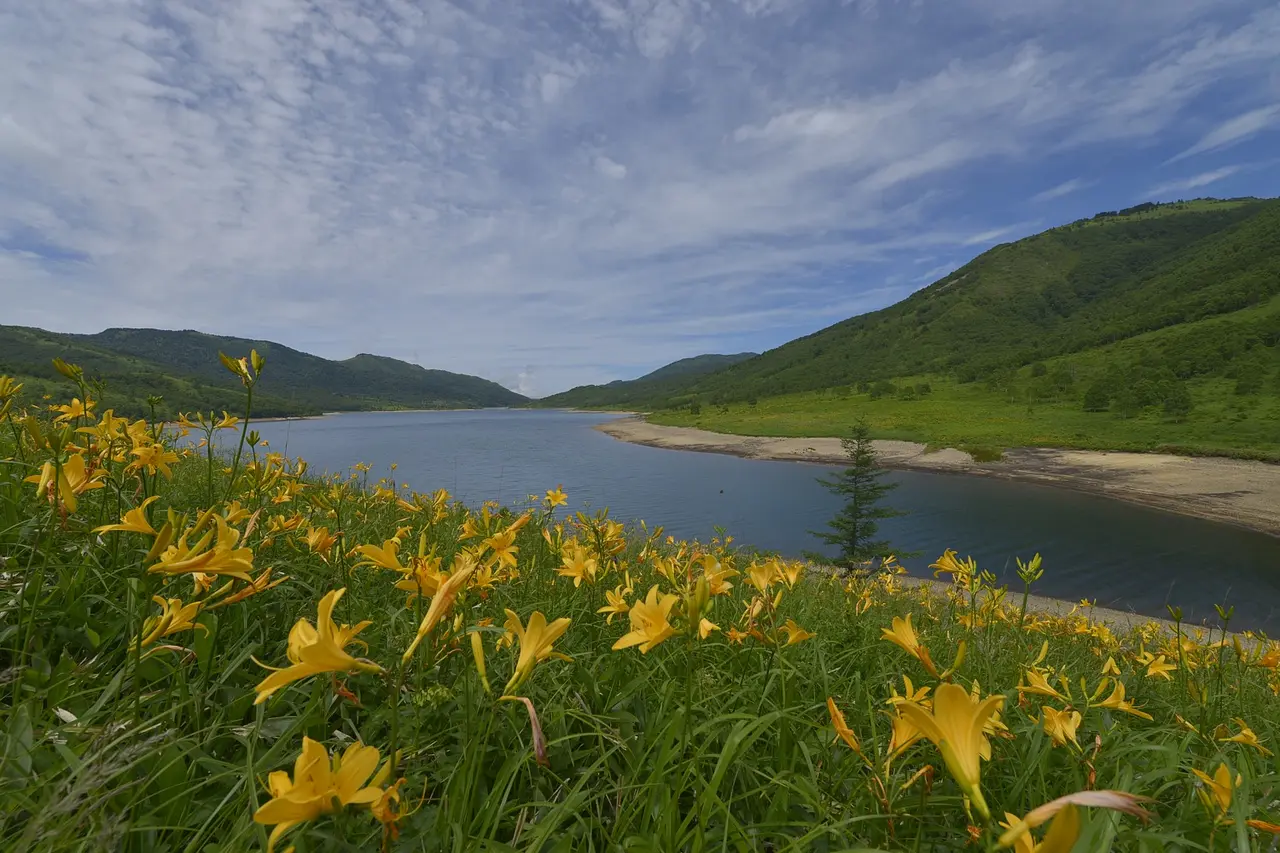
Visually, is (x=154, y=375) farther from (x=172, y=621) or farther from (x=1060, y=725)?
(x=1060, y=725)

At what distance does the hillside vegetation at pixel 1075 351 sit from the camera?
147 ft

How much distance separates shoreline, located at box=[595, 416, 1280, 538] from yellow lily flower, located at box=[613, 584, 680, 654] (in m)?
33.1

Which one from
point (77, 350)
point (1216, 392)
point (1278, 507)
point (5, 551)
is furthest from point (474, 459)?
point (77, 350)

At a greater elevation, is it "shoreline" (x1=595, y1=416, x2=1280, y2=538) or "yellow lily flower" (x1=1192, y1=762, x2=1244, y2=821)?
"yellow lily flower" (x1=1192, y1=762, x2=1244, y2=821)

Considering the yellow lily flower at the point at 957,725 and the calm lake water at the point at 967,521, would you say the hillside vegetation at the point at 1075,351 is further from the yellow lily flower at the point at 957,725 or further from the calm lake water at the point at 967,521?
the yellow lily flower at the point at 957,725

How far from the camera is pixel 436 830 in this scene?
1.02 metres

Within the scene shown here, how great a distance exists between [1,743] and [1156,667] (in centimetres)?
399

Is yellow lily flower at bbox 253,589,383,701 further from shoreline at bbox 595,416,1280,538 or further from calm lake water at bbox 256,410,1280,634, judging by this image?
shoreline at bbox 595,416,1280,538

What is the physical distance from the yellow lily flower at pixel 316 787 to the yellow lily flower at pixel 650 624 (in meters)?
0.50

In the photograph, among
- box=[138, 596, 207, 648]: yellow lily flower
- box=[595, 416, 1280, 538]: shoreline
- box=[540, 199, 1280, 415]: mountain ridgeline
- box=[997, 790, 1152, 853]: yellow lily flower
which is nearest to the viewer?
box=[997, 790, 1152, 853]: yellow lily flower

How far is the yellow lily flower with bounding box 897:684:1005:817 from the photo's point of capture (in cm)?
72

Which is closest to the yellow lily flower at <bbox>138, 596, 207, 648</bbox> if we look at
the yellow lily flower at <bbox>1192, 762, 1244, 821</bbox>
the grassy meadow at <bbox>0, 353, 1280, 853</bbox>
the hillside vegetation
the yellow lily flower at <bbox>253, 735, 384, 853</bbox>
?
the grassy meadow at <bbox>0, 353, 1280, 853</bbox>

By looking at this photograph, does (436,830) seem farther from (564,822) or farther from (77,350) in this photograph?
(77,350)

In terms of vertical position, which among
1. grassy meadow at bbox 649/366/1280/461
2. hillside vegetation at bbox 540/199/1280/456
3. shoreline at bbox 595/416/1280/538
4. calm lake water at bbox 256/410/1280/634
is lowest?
calm lake water at bbox 256/410/1280/634
